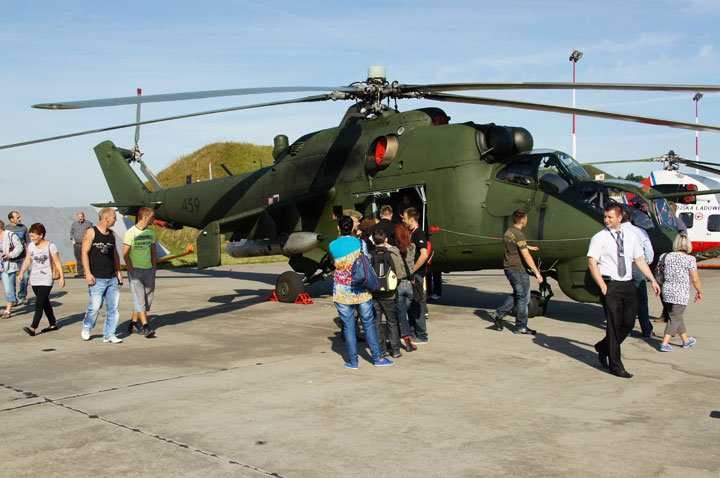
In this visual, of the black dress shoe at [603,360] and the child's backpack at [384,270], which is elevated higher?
the child's backpack at [384,270]

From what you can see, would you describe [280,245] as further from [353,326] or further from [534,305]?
[353,326]

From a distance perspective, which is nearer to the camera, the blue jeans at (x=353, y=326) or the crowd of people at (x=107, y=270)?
the blue jeans at (x=353, y=326)

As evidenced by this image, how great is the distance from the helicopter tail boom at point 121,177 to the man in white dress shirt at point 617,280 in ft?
43.5

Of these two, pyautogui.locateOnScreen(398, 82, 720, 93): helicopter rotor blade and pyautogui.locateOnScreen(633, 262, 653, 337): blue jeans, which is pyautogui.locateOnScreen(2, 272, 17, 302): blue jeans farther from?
pyautogui.locateOnScreen(633, 262, 653, 337): blue jeans

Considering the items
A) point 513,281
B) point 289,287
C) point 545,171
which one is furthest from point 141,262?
point 545,171

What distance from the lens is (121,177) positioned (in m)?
17.2

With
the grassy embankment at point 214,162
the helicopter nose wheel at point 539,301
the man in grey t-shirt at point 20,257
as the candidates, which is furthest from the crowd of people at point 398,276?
the grassy embankment at point 214,162

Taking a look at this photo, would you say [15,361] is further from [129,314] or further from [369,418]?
[369,418]

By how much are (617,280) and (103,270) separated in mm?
6282

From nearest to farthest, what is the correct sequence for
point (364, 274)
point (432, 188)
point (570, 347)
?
point (364, 274)
point (570, 347)
point (432, 188)

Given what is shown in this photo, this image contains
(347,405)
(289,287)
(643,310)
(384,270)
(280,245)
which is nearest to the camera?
(347,405)

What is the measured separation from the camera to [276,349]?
25.7 ft

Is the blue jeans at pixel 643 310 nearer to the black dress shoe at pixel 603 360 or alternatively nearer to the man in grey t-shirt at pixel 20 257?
the black dress shoe at pixel 603 360

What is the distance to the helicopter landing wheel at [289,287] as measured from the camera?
485 inches
